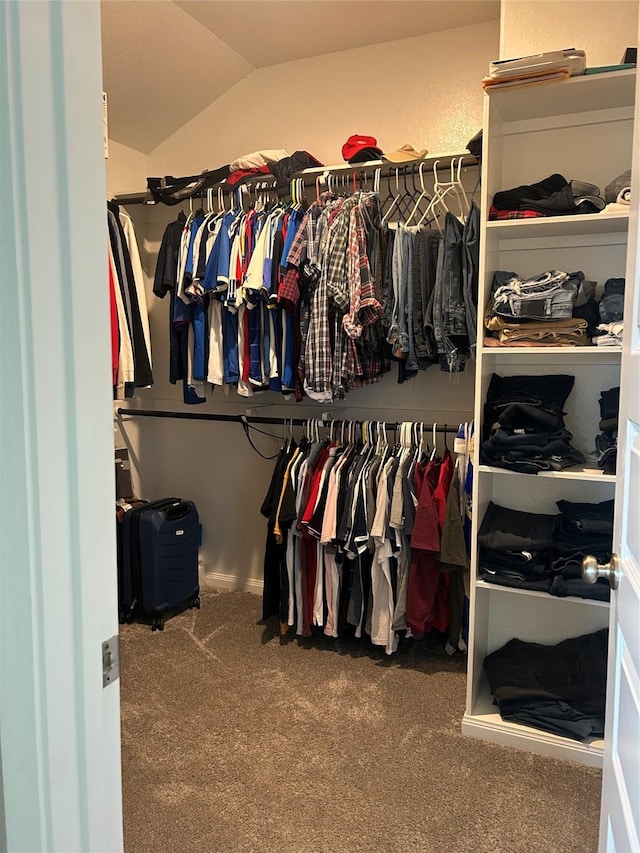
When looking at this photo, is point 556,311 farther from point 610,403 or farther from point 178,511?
point 178,511

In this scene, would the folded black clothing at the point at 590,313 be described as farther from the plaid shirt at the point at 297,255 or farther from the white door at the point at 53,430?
the white door at the point at 53,430

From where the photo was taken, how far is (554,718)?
220 cm

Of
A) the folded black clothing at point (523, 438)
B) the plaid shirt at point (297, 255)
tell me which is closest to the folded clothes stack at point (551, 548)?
the folded black clothing at point (523, 438)

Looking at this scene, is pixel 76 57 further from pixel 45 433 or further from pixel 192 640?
pixel 192 640

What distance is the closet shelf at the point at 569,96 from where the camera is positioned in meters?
1.98

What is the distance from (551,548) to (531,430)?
0.42m

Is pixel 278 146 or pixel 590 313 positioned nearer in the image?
pixel 590 313

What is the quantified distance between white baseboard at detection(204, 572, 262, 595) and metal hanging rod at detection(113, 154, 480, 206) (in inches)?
82.9

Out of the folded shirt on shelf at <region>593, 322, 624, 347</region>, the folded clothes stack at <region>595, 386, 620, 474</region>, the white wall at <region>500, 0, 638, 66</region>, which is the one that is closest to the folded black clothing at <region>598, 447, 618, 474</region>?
the folded clothes stack at <region>595, 386, 620, 474</region>

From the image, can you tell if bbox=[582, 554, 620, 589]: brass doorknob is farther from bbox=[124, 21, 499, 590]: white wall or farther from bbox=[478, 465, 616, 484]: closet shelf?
bbox=[124, 21, 499, 590]: white wall

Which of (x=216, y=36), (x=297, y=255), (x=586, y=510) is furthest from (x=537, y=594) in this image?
(x=216, y=36)

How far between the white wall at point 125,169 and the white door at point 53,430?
3.00m

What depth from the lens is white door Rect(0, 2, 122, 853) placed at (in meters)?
0.68

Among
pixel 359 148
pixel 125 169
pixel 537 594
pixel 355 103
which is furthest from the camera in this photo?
pixel 125 169
